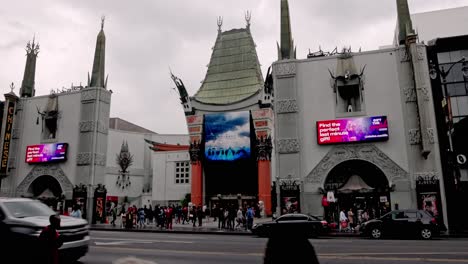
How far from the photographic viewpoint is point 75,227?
9.20 m

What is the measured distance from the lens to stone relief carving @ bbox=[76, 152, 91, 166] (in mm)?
34625

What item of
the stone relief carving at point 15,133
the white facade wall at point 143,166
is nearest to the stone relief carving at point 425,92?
the white facade wall at point 143,166

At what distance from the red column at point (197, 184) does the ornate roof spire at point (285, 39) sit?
2018 centimetres

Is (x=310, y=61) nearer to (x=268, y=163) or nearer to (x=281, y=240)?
(x=268, y=163)

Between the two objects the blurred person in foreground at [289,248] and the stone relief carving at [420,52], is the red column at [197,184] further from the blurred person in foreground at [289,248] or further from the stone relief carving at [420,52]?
the blurred person in foreground at [289,248]

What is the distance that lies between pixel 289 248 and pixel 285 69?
28120mm

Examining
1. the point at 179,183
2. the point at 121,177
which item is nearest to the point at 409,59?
the point at 179,183

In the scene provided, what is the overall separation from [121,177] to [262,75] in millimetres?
25812

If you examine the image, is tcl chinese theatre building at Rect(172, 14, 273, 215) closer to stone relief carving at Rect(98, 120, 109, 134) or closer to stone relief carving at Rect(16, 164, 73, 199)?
stone relief carving at Rect(98, 120, 109, 134)

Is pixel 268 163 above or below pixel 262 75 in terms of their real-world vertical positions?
below

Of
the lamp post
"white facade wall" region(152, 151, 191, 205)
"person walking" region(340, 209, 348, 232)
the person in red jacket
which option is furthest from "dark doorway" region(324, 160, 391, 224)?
"white facade wall" region(152, 151, 191, 205)

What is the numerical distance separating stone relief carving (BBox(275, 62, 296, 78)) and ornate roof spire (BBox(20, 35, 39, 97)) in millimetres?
26455

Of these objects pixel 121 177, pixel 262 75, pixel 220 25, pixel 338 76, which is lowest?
pixel 121 177

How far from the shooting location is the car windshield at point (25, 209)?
9.07m
